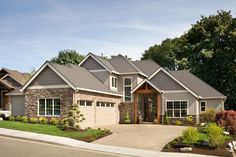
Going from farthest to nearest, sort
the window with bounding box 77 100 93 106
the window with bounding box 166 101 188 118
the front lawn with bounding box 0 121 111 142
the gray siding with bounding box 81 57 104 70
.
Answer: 1. the gray siding with bounding box 81 57 104 70
2. the window with bounding box 166 101 188 118
3. the window with bounding box 77 100 93 106
4. the front lawn with bounding box 0 121 111 142

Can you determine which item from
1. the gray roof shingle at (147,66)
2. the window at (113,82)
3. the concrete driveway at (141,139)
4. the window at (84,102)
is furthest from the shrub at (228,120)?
the gray roof shingle at (147,66)

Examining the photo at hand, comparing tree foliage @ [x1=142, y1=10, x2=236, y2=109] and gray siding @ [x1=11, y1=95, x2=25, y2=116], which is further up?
tree foliage @ [x1=142, y1=10, x2=236, y2=109]

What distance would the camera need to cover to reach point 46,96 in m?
34.9

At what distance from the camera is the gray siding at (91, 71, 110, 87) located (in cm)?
4384

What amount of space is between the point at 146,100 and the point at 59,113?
15.1 metres

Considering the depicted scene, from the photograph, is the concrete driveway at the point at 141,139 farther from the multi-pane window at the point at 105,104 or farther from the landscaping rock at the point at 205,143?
the multi-pane window at the point at 105,104

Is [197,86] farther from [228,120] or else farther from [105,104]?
[228,120]

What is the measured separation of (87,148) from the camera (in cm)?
2311

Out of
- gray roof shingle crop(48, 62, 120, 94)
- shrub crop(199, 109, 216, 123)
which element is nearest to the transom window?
gray roof shingle crop(48, 62, 120, 94)

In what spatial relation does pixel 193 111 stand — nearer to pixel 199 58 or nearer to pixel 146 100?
pixel 146 100

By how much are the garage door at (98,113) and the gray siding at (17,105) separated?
7.77 m

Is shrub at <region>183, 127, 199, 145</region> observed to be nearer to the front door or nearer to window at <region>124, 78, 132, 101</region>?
the front door

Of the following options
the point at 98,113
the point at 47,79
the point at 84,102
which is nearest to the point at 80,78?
the point at 84,102

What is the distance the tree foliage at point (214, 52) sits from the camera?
53062 millimetres
